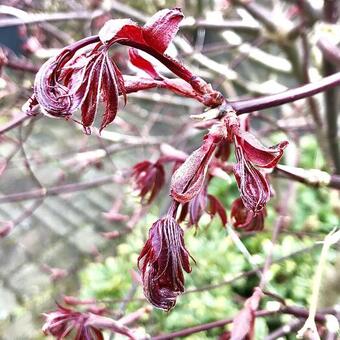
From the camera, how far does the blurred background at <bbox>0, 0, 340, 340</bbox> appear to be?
169 cm

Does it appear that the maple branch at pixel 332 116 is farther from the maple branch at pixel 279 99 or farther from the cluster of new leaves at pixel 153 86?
the cluster of new leaves at pixel 153 86

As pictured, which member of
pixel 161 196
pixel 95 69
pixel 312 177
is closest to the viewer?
pixel 95 69

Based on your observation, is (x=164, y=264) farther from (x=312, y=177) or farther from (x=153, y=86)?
(x=312, y=177)

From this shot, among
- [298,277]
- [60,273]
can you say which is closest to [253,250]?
[298,277]

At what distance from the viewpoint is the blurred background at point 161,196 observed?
169 cm

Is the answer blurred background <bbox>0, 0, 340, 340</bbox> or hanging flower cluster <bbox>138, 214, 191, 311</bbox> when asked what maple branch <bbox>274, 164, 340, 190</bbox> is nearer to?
hanging flower cluster <bbox>138, 214, 191, 311</bbox>

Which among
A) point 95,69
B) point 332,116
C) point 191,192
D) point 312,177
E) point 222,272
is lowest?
point 222,272

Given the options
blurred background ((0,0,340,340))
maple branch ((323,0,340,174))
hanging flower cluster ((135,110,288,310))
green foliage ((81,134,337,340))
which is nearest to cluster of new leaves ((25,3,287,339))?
hanging flower cluster ((135,110,288,310))

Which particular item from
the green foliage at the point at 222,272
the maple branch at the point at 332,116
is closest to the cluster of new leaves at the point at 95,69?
the maple branch at the point at 332,116

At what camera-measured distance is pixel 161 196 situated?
11.1 ft

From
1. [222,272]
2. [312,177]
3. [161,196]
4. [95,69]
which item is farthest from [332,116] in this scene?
[161,196]

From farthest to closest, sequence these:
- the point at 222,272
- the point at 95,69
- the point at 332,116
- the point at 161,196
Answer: the point at 161,196, the point at 222,272, the point at 332,116, the point at 95,69

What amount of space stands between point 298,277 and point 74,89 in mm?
2215

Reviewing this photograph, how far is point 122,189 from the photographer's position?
12.0 ft
